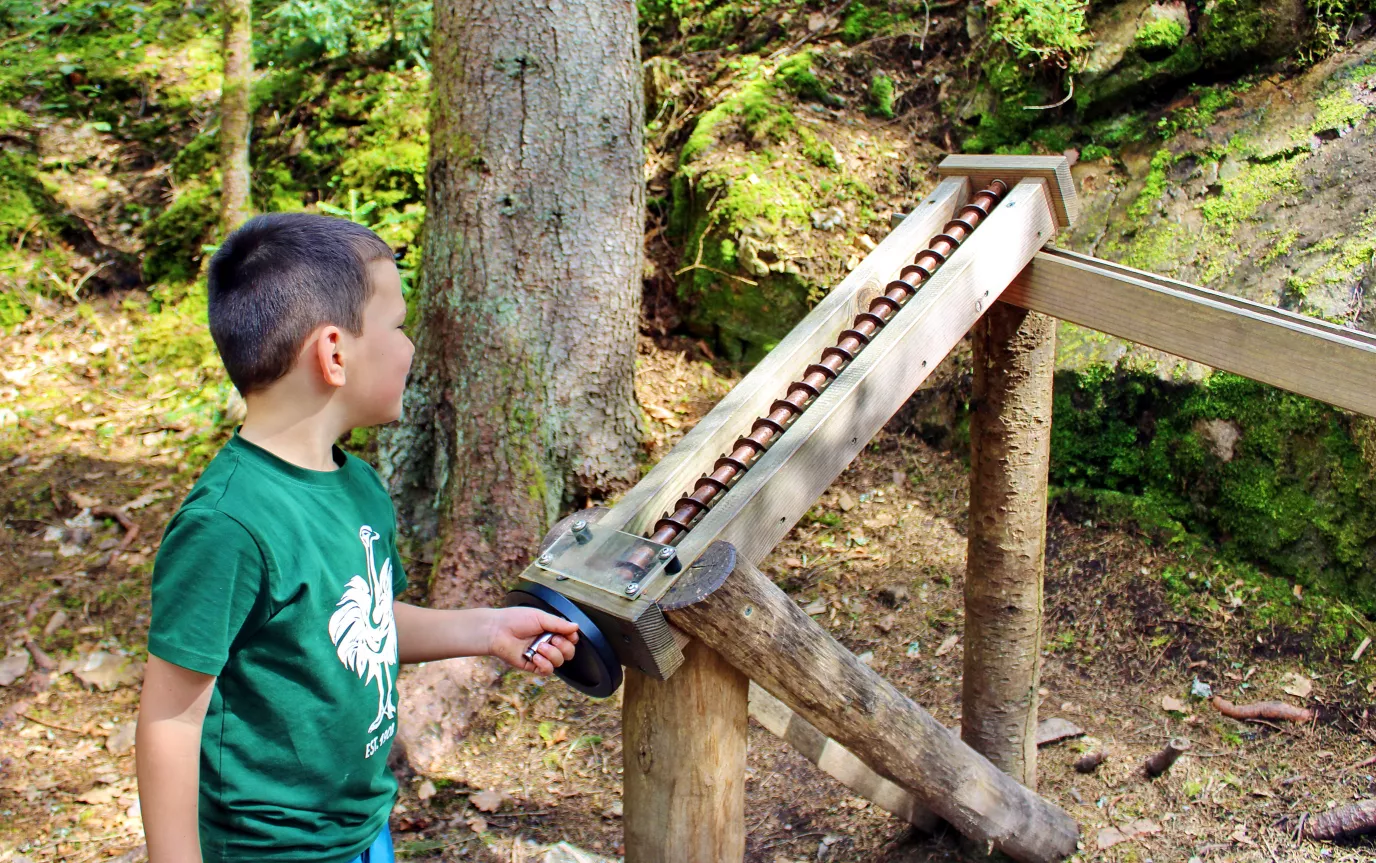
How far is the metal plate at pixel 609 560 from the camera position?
177cm

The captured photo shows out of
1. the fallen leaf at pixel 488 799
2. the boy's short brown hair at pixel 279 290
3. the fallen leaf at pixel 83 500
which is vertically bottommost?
the fallen leaf at pixel 488 799

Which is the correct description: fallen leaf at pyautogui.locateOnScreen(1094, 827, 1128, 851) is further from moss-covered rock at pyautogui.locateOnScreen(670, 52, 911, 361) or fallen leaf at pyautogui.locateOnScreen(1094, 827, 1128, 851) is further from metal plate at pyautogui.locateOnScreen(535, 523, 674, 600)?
moss-covered rock at pyautogui.locateOnScreen(670, 52, 911, 361)

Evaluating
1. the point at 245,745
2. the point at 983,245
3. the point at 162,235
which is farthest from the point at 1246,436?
the point at 162,235

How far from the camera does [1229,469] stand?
3857 millimetres

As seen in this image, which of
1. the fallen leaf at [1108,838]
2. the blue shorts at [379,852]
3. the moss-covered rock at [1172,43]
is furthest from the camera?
the moss-covered rock at [1172,43]

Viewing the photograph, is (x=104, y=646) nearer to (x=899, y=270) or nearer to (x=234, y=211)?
(x=234, y=211)

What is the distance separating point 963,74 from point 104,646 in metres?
5.05

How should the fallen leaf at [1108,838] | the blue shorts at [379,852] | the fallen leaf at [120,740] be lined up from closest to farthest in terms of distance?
1. the blue shorts at [379,852]
2. the fallen leaf at [1108,838]
3. the fallen leaf at [120,740]

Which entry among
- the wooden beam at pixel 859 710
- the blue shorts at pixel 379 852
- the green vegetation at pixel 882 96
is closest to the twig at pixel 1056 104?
the green vegetation at pixel 882 96

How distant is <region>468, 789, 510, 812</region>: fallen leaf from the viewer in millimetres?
3500

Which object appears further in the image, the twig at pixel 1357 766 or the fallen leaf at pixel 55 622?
the fallen leaf at pixel 55 622

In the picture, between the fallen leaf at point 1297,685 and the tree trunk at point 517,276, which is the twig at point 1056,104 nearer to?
the tree trunk at point 517,276

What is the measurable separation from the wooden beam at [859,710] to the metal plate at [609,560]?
6 cm

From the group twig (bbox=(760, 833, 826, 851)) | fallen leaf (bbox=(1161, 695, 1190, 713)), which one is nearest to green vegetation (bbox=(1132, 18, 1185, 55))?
fallen leaf (bbox=(1161, 695, 1190, 713))
